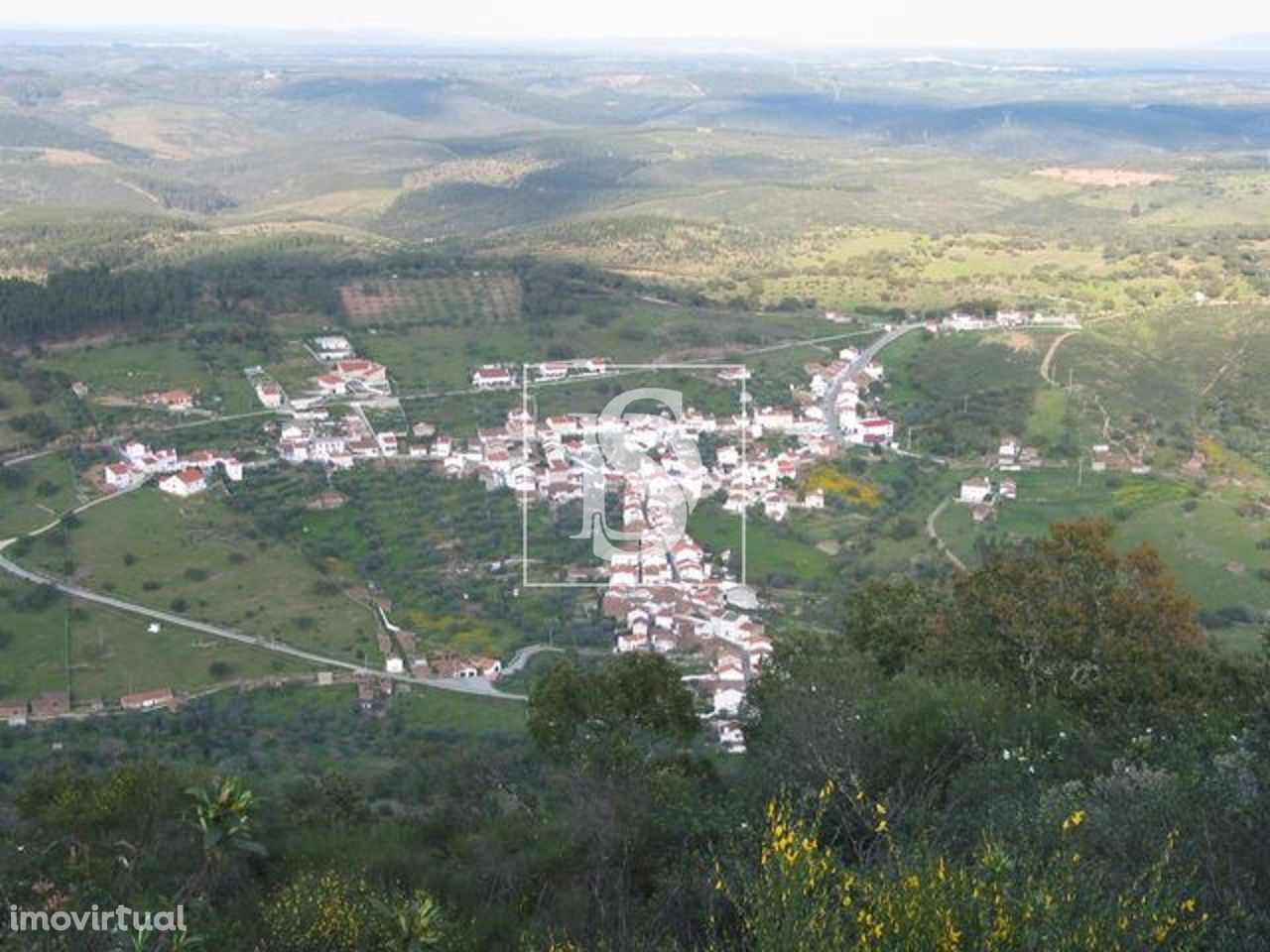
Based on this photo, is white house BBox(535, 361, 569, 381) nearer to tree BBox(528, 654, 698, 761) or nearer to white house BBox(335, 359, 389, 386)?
white house BBox(335, 359, 389, 386)

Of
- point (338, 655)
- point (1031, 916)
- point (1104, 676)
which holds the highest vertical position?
point (1031, 916)

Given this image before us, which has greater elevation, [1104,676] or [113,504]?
[1104,676]

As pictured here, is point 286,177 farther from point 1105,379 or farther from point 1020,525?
point 1020,525

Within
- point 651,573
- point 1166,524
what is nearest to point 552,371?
point 651,573

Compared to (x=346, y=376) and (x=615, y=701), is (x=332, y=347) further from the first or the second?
(x=615, y=701)

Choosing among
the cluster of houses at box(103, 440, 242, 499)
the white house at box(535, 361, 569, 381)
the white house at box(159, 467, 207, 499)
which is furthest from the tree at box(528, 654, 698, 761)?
the white house at box(535, 361, 569, 381)

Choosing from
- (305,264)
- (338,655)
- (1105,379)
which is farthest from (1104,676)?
(305,264)
